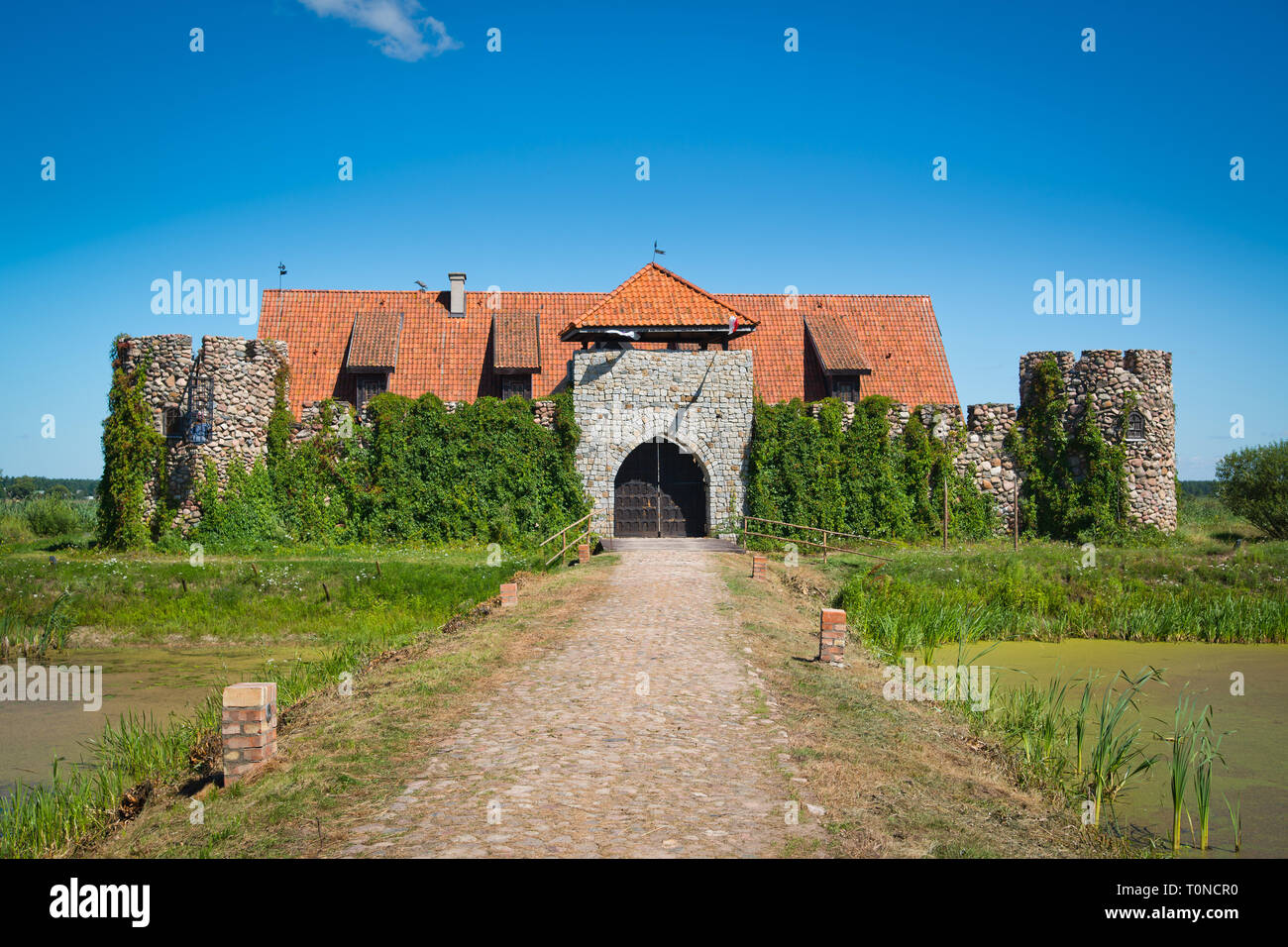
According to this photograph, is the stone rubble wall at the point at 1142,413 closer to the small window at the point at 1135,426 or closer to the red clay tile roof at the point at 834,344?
the small window at the point at 1135,426

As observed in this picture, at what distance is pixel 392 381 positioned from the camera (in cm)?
2778

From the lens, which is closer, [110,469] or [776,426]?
[110,469]

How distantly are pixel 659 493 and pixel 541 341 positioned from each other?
725 centimetres

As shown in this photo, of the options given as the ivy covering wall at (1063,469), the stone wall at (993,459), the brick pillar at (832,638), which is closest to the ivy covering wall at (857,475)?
the stone wall at (993,459)

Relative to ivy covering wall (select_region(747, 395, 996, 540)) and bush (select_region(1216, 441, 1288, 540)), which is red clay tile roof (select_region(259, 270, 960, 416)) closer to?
ivy covering wall (select_region(747, 395, 996, 540))

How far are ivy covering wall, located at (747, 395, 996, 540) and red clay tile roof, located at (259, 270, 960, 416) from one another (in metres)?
2.20

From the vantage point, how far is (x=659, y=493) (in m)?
26.2

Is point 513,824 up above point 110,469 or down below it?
below

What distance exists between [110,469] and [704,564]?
17.0 meters

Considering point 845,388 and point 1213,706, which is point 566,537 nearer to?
point 845,388

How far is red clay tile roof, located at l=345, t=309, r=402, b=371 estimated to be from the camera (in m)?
27.1
